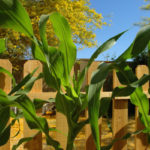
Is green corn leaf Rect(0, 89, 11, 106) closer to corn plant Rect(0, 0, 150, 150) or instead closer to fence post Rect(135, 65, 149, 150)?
corn plant Rect(0, 0, 150, 150)

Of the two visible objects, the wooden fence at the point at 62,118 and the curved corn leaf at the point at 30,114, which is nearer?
the curved corn leaf at the point at 30,114

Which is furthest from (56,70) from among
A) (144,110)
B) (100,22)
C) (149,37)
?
(100,22)

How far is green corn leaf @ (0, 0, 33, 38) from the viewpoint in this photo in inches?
22.9

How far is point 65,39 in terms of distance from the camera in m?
0.69

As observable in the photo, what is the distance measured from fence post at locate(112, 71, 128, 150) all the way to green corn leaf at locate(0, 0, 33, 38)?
114 cm

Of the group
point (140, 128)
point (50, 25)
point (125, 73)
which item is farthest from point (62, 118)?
point (50, 25)

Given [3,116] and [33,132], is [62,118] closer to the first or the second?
[33,132]

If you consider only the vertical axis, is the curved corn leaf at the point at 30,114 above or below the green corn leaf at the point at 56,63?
below

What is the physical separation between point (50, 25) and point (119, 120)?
217 inches

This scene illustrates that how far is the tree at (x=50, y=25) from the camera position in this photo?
21.9 feet

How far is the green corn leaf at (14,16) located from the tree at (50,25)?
5532mm

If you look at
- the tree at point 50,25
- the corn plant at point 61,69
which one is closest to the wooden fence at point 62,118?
the corn plant at point 61,69

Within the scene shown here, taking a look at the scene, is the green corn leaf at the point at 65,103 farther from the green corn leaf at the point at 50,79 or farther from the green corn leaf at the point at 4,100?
the green corn leaf at the point at 4,100

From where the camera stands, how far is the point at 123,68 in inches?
28.1
